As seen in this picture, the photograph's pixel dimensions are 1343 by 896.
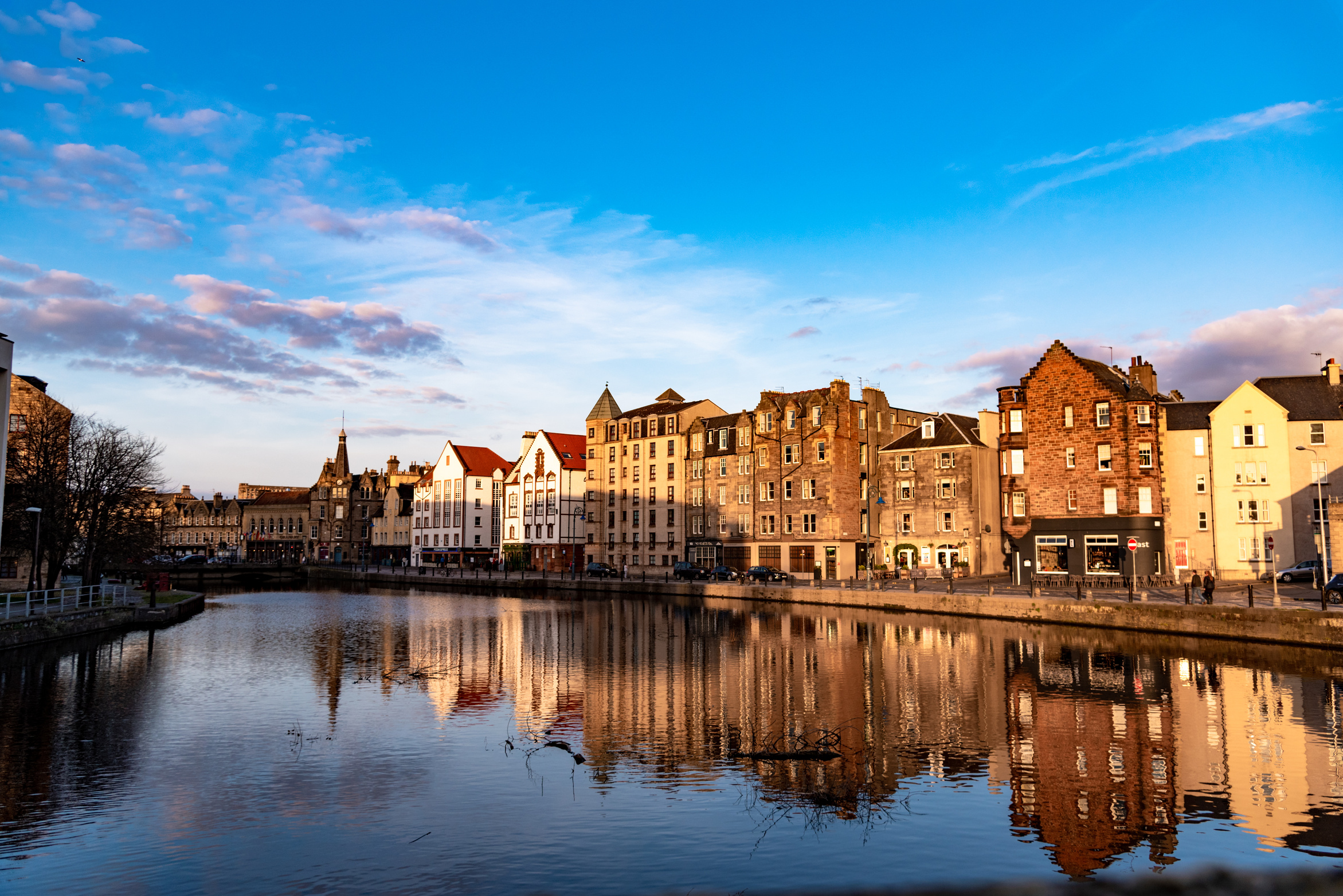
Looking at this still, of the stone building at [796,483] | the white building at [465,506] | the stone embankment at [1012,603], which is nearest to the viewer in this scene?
the stone embankment at [1012,603]

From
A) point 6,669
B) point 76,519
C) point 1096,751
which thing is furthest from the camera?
point 76,519

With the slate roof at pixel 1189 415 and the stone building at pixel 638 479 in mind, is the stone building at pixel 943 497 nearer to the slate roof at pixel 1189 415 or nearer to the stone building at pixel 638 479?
the slate roof at pixel 1189 415

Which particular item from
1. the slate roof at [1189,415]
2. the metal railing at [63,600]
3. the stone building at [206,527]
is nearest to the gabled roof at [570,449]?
the metal railing at [63,600]

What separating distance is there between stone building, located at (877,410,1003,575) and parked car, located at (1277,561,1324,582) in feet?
72.7

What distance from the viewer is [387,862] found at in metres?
14.3

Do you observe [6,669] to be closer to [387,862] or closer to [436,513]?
[387,862]

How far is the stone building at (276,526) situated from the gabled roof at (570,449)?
6621cm

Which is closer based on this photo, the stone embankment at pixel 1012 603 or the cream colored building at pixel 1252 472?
the stone embankment at pixel 1012 603

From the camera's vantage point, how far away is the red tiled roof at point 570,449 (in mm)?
112006

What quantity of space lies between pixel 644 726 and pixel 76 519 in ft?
172

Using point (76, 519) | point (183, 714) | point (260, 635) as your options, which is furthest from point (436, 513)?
point (183, 714)

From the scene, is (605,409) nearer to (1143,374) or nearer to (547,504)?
(547,504)

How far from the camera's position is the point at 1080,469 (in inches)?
2677

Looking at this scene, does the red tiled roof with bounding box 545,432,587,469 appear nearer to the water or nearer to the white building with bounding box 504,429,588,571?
the white building with bounding box 504,429,588,571
